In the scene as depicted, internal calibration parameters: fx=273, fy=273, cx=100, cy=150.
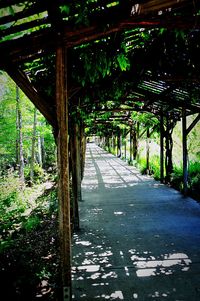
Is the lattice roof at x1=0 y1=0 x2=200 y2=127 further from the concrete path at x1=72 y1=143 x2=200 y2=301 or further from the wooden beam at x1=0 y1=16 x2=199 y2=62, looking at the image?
the concrete path at x1=72 y1=143 x2=200 y2=301

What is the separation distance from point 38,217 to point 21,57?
6.86 m

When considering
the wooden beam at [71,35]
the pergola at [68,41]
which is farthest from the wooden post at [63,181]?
the wooden beam at [71,35]

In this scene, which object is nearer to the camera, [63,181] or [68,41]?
[68,41]

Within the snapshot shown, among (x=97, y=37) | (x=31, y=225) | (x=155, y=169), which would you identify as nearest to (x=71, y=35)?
(x=97, y=37)

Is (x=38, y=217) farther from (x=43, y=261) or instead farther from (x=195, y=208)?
(x=195, y=208)

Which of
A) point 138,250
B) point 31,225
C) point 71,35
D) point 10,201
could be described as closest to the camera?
point 71,35

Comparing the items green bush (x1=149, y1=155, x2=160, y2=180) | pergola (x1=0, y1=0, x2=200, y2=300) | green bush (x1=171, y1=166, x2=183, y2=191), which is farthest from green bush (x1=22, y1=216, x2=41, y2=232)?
green bush (x1=149, y1=155, x2=160, y2=180)

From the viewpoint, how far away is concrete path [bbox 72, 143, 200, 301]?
3951 mm

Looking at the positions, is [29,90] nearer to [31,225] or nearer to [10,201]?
[31,225]

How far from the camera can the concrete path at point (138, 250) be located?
156 inches

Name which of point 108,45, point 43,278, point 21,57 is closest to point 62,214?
point 43,278

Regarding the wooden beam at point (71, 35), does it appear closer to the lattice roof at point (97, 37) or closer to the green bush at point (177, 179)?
the lattice roof at point (97, 37)

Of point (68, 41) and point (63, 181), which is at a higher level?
point (68, 41)

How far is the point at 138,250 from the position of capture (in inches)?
209
